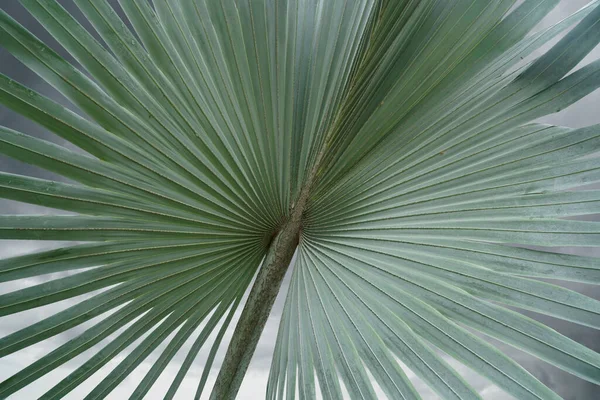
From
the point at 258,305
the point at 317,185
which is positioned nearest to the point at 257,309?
the point at 258,305

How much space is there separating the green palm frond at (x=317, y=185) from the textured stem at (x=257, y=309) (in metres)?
0.01

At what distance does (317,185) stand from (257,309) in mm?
677

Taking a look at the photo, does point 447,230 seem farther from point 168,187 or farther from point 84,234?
point 84,234

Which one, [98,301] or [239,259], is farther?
[239,259]

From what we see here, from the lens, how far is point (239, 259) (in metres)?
2.69

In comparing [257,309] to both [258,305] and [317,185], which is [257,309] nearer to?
[258,305]

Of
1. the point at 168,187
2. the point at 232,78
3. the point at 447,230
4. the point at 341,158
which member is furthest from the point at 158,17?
the point at 447,230

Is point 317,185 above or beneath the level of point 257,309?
above

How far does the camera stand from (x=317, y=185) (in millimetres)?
2564

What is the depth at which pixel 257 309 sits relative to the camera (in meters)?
2.44

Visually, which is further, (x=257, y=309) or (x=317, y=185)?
(x=317, y=185)

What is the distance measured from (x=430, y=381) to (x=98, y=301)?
1.59m

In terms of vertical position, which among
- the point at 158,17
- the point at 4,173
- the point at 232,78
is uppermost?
the point at 158,17

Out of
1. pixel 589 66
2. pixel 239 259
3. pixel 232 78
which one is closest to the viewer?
pixel 589 66
